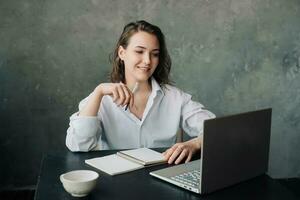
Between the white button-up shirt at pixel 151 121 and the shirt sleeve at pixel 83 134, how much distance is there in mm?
64

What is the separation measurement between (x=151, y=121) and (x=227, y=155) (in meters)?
0.72

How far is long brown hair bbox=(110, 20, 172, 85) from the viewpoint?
1.78 metres

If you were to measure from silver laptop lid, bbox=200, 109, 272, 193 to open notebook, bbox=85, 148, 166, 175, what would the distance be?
11.5 inches

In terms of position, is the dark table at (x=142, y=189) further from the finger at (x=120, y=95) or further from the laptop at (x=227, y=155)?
the finger at (x=120, y=95)

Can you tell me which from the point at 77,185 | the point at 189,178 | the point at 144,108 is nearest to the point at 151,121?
the point at 144,108

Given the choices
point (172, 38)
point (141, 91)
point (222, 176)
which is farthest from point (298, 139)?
point (222, 176)

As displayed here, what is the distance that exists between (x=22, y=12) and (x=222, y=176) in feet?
6.01

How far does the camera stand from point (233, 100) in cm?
274

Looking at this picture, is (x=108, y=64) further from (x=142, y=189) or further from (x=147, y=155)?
(x=142, y=189)

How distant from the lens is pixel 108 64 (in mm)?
2527

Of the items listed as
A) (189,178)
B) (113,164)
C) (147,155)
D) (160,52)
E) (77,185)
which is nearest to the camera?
(77,185)

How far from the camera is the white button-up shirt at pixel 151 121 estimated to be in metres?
1.67

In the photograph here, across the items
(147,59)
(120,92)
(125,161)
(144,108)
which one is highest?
(147,59)

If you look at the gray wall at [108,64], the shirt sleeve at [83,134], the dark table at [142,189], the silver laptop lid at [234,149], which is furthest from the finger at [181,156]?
the gray wall at [108,64]
